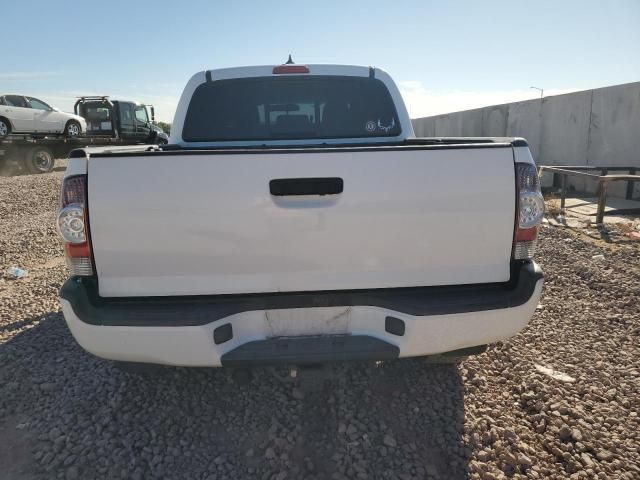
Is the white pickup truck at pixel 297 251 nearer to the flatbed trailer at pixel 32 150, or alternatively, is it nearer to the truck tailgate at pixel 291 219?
the truck tailgate at pixel 291 219

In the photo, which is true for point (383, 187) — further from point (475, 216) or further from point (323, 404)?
point (323, 404)

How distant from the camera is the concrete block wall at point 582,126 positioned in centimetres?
1052

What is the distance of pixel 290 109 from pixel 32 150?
17.3 meters

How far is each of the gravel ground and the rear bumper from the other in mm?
579

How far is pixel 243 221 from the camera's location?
6.37 ft

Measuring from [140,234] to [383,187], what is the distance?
1.12 meters

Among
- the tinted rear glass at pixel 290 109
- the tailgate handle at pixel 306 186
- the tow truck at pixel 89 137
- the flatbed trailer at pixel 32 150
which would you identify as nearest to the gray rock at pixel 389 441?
the tailgate handle at pixel 306 186

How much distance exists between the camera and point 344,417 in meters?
2.50

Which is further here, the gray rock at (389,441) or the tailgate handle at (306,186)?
the gray rock at (389,441)

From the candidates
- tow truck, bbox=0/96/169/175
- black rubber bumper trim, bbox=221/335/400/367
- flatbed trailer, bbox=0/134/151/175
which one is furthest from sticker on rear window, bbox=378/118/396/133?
flatbed trailer, bbox=0/134/151/175

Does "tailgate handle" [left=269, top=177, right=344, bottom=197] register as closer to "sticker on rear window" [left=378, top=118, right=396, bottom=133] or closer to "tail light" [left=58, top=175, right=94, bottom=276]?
"tail light" [left=58, top=175, right=94, bottom=276]

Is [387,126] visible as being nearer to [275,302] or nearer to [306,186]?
[306,186]

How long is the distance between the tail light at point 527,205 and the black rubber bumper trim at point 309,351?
0.82 metres

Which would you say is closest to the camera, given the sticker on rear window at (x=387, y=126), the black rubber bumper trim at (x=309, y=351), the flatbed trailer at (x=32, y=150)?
the black rubber bumper trim at (x=309, y=351)
